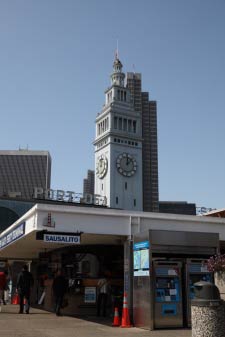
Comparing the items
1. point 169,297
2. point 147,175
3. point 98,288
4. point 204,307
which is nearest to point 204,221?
point 169,297

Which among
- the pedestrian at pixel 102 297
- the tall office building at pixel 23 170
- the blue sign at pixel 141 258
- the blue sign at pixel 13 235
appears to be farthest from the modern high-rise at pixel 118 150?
the blue sign at pixel 141 258

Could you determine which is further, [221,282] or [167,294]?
[167,294]

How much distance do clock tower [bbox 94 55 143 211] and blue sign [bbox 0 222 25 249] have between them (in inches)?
3752

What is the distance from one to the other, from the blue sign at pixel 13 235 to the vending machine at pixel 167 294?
5.91 metres

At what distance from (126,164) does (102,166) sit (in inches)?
297

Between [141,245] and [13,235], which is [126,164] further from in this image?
[141,245]

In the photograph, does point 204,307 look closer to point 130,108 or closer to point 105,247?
point 105,247

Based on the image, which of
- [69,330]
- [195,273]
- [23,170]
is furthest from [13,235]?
[23,170]

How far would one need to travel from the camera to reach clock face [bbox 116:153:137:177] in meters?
124

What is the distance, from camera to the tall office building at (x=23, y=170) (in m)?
191

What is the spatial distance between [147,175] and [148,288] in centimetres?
17886

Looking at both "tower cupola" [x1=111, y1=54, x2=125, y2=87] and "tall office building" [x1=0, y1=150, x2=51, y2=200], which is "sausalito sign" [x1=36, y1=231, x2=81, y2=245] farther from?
"tall office building" [x1=0, y1=150, x2=51, y2=200]

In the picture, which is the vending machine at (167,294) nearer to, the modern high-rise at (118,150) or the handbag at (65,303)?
the handbag at (65,303)

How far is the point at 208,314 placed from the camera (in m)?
9.64
